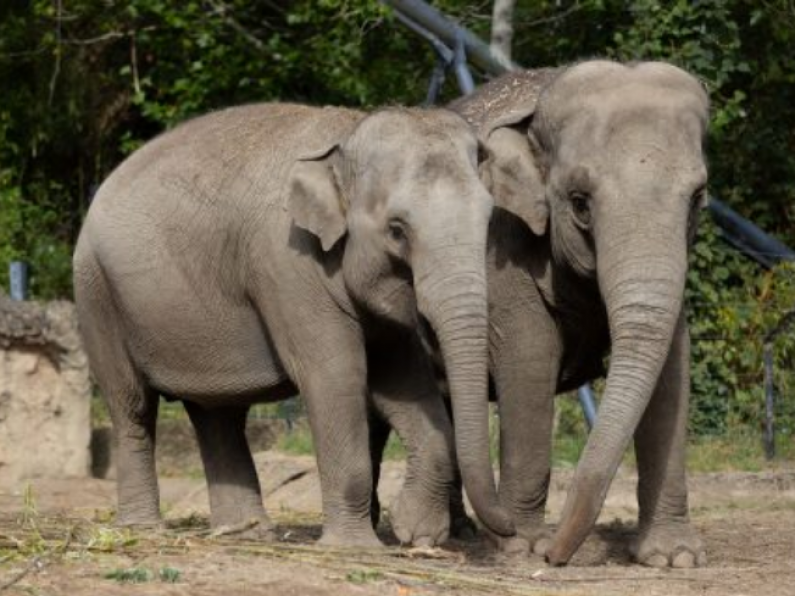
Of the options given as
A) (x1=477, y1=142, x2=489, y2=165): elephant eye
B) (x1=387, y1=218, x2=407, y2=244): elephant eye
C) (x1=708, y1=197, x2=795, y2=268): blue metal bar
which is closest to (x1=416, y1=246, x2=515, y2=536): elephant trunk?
(x1=387, y1=218, x2=407, y2=244): elephant eye

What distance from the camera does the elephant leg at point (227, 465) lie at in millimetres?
10883

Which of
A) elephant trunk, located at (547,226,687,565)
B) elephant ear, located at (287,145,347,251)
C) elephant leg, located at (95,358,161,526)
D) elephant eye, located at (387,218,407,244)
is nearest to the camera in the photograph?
elephant trunk, located at (547,226,687,565)

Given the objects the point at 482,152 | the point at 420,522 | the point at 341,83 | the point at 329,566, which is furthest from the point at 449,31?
the point at 329,566

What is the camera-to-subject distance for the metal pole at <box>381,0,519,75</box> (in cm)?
1686

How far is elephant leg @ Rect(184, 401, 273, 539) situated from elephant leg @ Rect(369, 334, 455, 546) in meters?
1.27

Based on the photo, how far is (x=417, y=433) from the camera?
9.58 metres

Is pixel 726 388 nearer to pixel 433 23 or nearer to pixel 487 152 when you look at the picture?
pixel 433 23

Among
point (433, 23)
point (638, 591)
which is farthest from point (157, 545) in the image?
point (433, 23)

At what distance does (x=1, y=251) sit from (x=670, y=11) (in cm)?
618

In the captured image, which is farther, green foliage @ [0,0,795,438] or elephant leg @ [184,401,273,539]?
green foliage @ [0,0,795,438]

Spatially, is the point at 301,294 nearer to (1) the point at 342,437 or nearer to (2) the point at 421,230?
(1) the point at 342,437

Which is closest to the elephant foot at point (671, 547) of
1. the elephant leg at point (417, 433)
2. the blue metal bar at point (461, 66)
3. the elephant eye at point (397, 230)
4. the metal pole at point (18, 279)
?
the elephant leg at point (417, 433)

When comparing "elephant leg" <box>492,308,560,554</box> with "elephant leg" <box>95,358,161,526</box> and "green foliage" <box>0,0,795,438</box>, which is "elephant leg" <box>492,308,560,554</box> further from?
"green foliage" <box>0,0,795,438</box>

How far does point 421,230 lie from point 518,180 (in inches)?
33.1
